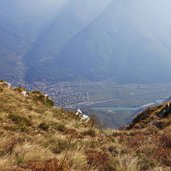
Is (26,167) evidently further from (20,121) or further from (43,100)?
(43,100)

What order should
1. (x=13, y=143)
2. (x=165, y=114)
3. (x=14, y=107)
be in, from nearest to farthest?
(x=13, y=143) < (x=14, y=107) < (x=165, y=114)

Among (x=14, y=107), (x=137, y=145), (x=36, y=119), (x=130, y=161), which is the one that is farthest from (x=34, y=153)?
(x=14, y=107)

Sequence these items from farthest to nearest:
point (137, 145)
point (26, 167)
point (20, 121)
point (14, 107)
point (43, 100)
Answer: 1. point (43, 100)
2. point (14, 107)
3. point (20, 121)
4. point (137, 145)
5. point (26, 167)

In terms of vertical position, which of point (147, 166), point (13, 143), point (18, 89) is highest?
point (18, 89)

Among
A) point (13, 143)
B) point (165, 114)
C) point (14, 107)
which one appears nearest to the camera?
point (13, 143)

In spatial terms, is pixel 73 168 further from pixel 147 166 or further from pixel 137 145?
pixel 137 145

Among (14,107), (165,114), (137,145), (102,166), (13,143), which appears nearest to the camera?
(102,166)

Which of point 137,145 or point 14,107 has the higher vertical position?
point 14,107

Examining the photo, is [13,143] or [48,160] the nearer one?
[48,160]

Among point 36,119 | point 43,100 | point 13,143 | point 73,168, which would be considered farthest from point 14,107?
point 73,168
